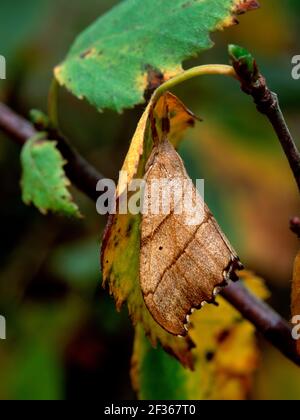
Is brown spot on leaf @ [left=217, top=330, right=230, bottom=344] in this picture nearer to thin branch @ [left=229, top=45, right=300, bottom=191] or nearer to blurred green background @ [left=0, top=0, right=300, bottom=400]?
thin branch @ [left=229, top=45, right=300, bottom=191]

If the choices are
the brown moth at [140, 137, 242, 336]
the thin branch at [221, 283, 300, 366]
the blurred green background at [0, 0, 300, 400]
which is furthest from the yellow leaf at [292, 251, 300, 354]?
the blurred green background at [0, 0, 300, 400]

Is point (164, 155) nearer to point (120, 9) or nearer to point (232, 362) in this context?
point (120, 9)

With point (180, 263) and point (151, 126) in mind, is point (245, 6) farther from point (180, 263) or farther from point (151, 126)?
point (180, 263)

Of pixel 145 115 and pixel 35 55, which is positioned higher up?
pixel 145 115

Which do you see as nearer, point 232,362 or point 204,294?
point 204,294

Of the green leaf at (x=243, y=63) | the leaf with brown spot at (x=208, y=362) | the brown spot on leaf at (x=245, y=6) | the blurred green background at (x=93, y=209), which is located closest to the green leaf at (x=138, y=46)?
the brown spot on leaf at (x=245, y=6)

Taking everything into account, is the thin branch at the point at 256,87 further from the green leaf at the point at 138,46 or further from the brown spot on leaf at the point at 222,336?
the brown spot on leaf at the point at 222,336
